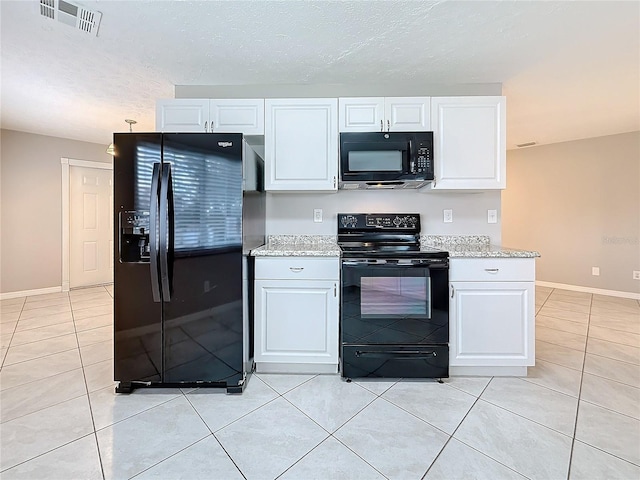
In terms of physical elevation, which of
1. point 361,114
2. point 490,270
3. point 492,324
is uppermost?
point 361,114

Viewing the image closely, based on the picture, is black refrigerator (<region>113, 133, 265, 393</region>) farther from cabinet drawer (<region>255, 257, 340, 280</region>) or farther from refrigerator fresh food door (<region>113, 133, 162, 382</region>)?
→ cabinet drawer (<region>255, 257, 340, 280</region>)

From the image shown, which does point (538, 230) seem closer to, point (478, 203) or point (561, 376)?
point (478, 203)

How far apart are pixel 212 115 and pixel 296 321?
1795mm

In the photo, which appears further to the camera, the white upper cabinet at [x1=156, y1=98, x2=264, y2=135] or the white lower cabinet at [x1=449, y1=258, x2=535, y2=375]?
the white upper cabinet at [x1=156, y1=98, x2=264, y2=135]

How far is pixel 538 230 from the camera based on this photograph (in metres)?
4.81

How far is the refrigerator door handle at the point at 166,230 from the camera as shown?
1702 millimetres

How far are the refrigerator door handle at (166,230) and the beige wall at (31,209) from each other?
13.0 ft

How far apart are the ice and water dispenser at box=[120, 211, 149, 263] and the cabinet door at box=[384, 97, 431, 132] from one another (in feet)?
6.18

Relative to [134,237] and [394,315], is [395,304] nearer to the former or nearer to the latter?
[394,315]

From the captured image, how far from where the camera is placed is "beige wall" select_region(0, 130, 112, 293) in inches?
156

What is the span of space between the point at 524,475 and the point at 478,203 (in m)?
2.01

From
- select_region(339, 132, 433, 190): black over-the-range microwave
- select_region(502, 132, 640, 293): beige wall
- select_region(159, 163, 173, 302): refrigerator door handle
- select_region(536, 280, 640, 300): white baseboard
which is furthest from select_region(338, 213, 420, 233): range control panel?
select_region(536, 280, 640, 300): white baseboard

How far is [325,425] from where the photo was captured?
1.53 m

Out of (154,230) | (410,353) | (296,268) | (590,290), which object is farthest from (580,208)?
(154,230)
